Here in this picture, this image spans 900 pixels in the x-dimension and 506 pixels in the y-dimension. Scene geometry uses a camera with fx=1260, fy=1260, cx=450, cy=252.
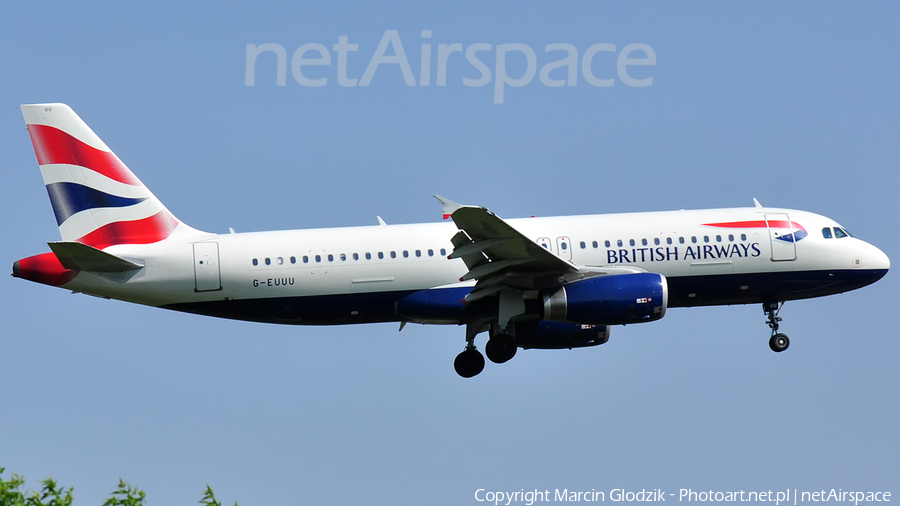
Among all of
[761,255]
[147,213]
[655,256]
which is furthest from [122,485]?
[761,255]

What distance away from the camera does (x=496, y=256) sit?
39.0 metres

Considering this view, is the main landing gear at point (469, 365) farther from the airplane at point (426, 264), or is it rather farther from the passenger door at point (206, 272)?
the passenger door at point (206, 272)

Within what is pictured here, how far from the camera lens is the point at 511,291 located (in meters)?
40.4

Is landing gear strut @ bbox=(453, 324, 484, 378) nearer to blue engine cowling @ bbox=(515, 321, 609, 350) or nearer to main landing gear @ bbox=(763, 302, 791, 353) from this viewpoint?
blue engine cowling @ bbox=(515, 321, 609, 350)

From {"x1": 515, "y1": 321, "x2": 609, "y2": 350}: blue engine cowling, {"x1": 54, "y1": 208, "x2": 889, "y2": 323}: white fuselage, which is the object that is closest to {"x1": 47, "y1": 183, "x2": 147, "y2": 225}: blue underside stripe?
{"x1": 54, "y1": 208, "x2": 889, "y2": 323}: white fuselage

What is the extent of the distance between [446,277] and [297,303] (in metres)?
4.88

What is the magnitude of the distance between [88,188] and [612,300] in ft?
58.9

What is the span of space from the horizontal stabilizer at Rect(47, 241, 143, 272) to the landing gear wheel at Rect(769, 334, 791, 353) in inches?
846

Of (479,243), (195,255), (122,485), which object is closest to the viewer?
Result: (122,485)

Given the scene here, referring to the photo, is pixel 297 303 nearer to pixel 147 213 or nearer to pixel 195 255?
pixel 195 255

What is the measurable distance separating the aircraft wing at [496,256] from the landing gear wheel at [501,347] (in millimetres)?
2109

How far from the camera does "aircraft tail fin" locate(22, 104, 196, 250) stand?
42.0 m

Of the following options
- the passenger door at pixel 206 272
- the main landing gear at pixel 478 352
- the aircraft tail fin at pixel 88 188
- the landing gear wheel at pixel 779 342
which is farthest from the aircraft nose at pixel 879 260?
the aircraft tail fin at pixel 88 188

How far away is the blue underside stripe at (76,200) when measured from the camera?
42281 mm
